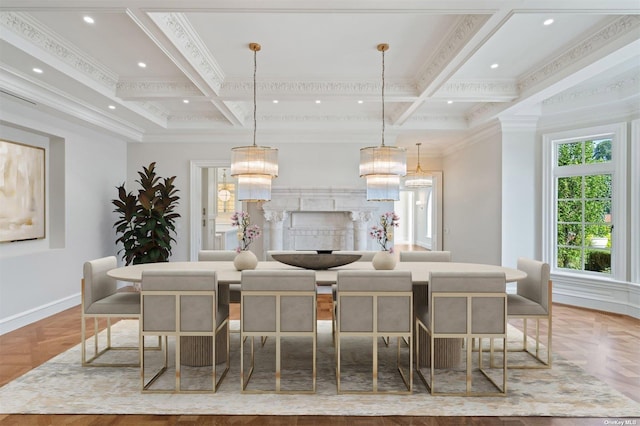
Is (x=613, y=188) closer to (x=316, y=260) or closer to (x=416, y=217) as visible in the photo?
(x=316, y=260)

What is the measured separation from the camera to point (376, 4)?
2.42 metres

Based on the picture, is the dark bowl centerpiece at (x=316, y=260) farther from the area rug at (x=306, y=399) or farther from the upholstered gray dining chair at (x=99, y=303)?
the upholstered gray dining chair at (x=99, y=303)

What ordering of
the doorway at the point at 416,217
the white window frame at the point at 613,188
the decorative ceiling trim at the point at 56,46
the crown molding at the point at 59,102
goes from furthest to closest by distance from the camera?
the doorway at the point at 416,217 < the white window frame at the point at 613,188 < the crown molding at the point at 59,102 < the decorative ceiling trim at the point at 56,46

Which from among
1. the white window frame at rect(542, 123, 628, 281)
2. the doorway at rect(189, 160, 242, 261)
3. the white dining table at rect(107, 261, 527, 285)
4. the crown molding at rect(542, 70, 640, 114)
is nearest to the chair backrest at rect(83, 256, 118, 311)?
the white dining table at rect(107, 261, 527, 285)

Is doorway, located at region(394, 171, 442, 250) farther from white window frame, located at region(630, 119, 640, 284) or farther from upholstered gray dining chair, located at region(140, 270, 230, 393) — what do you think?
upholstered gray dining chair, located at region(140, 270, 230, 393)

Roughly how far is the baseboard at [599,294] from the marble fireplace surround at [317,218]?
9.40ft

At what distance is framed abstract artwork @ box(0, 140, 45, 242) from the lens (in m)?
3.99

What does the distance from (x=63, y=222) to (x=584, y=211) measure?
6.72 meters

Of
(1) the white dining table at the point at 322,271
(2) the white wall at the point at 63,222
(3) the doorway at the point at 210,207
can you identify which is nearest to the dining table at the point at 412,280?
(1) the white dining table at the point at 322,271

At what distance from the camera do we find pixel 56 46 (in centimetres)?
331

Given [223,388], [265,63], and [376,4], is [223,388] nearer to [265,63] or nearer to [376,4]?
[376,4]

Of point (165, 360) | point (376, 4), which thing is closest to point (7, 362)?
point (165, 360)

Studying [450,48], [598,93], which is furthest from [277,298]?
[598,93]

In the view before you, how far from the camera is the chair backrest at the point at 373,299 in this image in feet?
8.18
